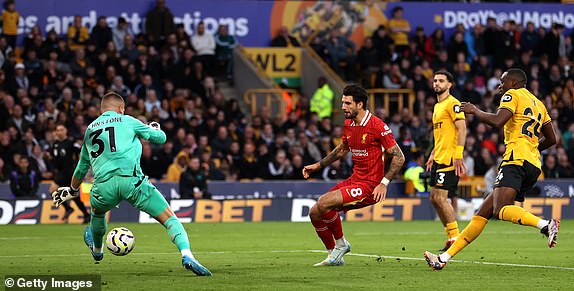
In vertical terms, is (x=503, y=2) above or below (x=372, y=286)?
above

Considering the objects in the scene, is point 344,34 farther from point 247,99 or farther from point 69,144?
point 69,144

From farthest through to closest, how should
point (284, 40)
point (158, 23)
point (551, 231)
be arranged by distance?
point (284, 40)
point (158, 23)
point (551, 231)

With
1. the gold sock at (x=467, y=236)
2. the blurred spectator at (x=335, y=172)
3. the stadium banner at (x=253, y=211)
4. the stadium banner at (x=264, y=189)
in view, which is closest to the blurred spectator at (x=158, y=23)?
the stadium banner at (x=264, y=189)

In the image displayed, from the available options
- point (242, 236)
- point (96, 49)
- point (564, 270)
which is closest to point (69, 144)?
point (242, 236)

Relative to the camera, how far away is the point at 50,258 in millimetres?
15023

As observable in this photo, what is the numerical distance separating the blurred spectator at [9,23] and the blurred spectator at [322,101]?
8.03 meters

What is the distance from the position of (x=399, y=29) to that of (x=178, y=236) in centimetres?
2279

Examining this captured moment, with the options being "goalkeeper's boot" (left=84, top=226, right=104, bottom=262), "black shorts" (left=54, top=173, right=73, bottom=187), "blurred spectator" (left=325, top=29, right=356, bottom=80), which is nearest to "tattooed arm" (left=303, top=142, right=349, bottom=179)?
"goalkeeper's boot" (left=84, top=226, right=104, bottom=262)

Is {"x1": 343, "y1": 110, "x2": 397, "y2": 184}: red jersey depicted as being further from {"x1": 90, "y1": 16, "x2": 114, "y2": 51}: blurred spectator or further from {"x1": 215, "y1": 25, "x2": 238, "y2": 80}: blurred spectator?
{"x1": 215, "y1": 25, "x2": 238, "y2": 80}: blurred spectator

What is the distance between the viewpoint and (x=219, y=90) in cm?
3231

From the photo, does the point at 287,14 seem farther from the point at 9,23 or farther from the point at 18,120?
the point at 18,120

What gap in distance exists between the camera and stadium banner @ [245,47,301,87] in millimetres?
33000

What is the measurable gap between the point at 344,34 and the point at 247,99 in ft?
14.5

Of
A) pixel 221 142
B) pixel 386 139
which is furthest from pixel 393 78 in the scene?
pixel 386 139
